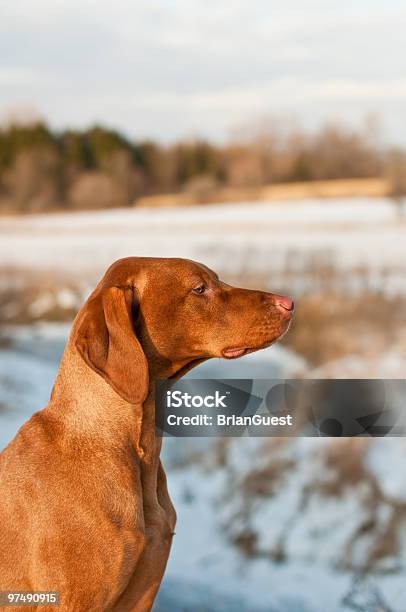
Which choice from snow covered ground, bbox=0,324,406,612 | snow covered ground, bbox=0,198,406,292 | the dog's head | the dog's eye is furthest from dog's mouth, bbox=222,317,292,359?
snow covered ground, bbox=0,198,406,292

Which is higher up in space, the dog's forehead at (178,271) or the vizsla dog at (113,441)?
the dog's forehead at (178,271)

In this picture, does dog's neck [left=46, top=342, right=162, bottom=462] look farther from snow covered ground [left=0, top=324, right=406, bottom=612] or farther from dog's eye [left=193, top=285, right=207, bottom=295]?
snow covered ground [left=0, top=324, right=406, bottom=612]

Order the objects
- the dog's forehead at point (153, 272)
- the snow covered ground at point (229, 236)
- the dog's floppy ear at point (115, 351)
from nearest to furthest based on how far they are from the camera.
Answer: the dog's floppy ear at point (115, 351)
the dog's forehead at point (153, 272)
the snow covered ground at point (229, 236)

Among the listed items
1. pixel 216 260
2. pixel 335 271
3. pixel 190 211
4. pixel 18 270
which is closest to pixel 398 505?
pixel 335 271

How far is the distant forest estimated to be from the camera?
12.8ft

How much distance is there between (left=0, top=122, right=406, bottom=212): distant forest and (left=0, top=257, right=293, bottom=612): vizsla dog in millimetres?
2467

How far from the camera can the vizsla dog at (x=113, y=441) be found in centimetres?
140

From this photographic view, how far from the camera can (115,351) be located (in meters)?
1.38

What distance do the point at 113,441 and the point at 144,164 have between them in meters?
2.68

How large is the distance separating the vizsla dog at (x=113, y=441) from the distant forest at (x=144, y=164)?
2.47 metres

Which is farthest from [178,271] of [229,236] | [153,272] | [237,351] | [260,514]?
[229,236]

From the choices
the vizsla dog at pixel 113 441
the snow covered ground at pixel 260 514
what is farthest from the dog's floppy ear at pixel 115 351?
the snow covered ground at pixel 260 514

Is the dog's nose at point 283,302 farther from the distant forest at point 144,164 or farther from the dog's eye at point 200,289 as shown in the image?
the distant forest at point 144,164

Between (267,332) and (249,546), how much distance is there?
221 cm
